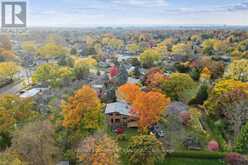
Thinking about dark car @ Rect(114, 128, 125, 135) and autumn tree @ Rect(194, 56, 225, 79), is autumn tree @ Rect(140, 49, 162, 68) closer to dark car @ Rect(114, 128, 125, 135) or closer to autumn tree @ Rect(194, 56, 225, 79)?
autumn tree @ Rect(194, 56, 225, 79)

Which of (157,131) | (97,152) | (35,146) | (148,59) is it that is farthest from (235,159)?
(148,59)

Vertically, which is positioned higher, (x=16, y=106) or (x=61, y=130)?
(x=16, y=106)

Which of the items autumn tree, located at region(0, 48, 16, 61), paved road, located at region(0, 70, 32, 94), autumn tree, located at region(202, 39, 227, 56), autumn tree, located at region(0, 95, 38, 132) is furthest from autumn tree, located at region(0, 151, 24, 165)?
autumn tree, located at region(202, 39, 227, 56)

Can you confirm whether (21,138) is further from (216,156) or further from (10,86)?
(10,86)

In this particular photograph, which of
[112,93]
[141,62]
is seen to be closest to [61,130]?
[112,93]

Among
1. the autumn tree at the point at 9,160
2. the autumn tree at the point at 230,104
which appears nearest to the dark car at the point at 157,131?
the autumn tree at the point at 230,104

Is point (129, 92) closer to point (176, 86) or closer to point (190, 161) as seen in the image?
point (176, 86)

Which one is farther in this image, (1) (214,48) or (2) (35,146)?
(1) (214,48)
